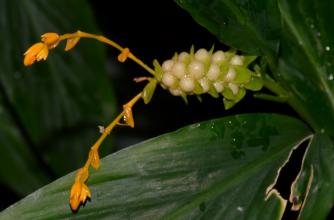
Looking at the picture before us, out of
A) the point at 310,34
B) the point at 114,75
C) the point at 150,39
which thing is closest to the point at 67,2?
the point at 150,39

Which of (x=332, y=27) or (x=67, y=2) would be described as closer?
(x=332, y=27)

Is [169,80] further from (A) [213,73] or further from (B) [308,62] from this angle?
(B) [308,62]

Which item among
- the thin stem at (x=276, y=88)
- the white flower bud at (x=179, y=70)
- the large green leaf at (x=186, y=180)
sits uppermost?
the white flower bud at (x=179, y=70)

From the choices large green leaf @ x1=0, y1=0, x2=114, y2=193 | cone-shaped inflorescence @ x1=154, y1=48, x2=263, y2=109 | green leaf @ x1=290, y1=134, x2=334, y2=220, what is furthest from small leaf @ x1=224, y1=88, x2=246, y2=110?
large green leaf @ x1=0, y1=0, x2=114, y2=193

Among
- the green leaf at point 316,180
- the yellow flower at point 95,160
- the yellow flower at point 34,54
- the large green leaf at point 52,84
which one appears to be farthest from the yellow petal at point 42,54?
the large green leaf at point 52,84

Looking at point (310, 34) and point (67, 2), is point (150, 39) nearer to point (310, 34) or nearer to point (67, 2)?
A: point (67, 2)

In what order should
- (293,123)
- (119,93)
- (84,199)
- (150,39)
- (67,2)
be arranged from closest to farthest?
(84,199) → (293,123) → (67,2) → (150,39) → (119,93)

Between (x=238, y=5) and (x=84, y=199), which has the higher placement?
(x=238, y=5)

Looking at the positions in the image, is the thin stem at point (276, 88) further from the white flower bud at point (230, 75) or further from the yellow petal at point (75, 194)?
the yellow petal at point (75, 194)
